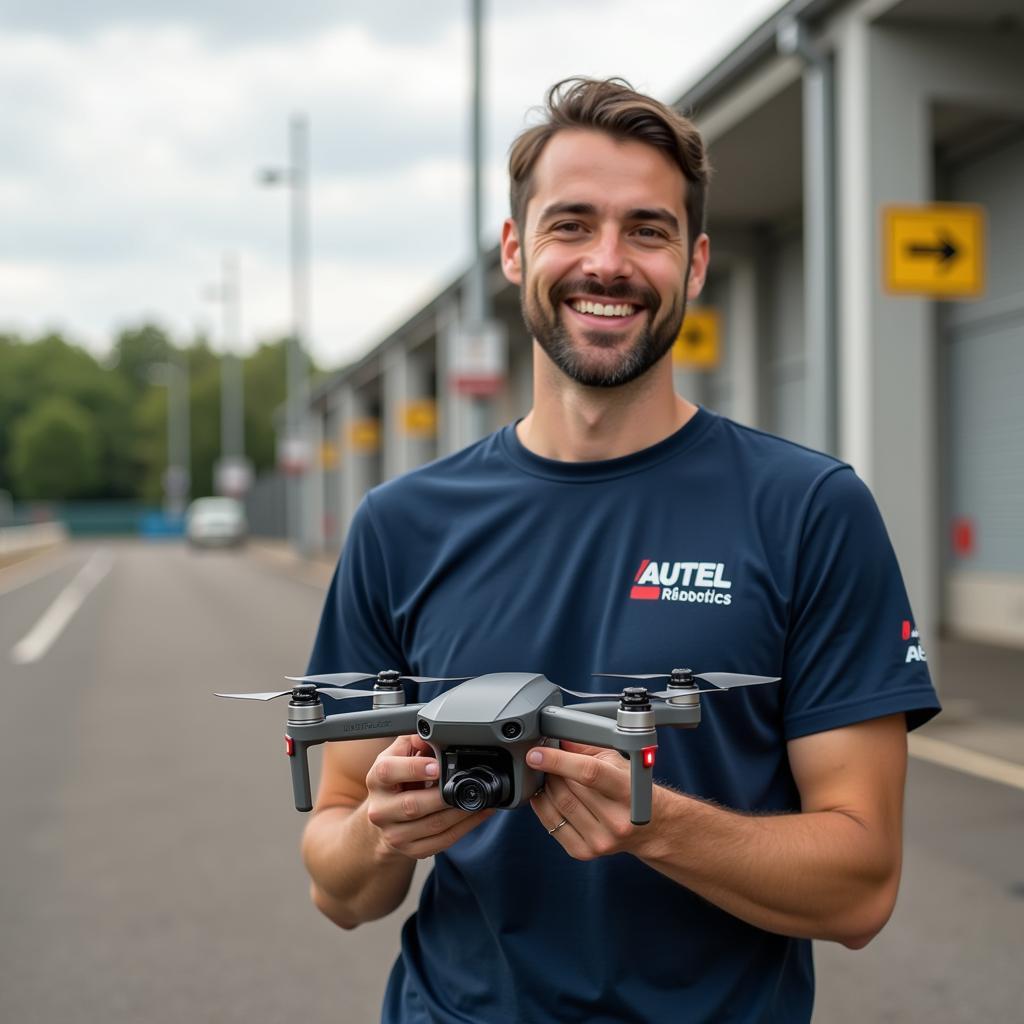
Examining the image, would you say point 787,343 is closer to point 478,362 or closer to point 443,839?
point 478,362

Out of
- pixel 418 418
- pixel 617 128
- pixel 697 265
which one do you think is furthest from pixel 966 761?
pixel 418 418

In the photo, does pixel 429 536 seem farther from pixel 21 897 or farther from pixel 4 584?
pixel 4 584

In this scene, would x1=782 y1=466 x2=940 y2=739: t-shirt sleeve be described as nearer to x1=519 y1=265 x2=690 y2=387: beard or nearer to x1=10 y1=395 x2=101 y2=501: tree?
x1=519 y1=265 x2=690 y2=387: beard

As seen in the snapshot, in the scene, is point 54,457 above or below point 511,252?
above

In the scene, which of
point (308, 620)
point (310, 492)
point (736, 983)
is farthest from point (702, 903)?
point (310, 492)

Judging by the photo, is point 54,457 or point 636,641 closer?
point 636,641
